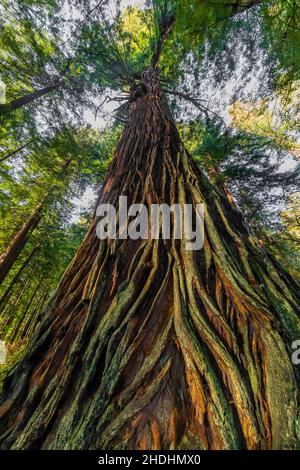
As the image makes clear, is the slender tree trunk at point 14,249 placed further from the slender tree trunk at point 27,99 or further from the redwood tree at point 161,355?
the redwood tree at point 161,355

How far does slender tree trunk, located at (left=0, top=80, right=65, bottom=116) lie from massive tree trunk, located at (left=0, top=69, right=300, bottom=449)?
481 centimetres

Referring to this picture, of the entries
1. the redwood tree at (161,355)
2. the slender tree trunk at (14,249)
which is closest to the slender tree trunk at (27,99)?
the slender tree trunk at (14,249)

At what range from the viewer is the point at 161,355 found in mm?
816

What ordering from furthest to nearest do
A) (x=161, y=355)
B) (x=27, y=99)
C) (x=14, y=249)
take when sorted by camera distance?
1. (x=14, y=249)
2. (x=27, y=99)
3. (x=161, y=355)

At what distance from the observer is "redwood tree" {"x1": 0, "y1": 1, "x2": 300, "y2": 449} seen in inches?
25.2

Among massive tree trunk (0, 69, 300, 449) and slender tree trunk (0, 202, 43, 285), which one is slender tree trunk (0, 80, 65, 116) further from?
massive tree trunk (0, 69, 300, 449)

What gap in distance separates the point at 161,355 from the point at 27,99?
21.8 feet

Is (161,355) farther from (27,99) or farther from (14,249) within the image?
(27,99)

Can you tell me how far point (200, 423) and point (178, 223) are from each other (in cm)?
95

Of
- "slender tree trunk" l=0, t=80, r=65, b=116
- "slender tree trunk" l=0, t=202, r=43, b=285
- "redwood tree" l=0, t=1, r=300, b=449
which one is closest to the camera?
"redwood tree" l=0, t=1, r=300, b=449

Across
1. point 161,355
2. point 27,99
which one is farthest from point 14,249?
point 161,355

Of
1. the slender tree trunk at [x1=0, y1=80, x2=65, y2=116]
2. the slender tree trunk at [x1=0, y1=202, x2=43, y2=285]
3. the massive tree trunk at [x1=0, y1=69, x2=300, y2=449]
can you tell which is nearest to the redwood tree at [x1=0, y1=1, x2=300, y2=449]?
the massive tree trunk at [x1=0, y1=69, x2=300, y2=449]
